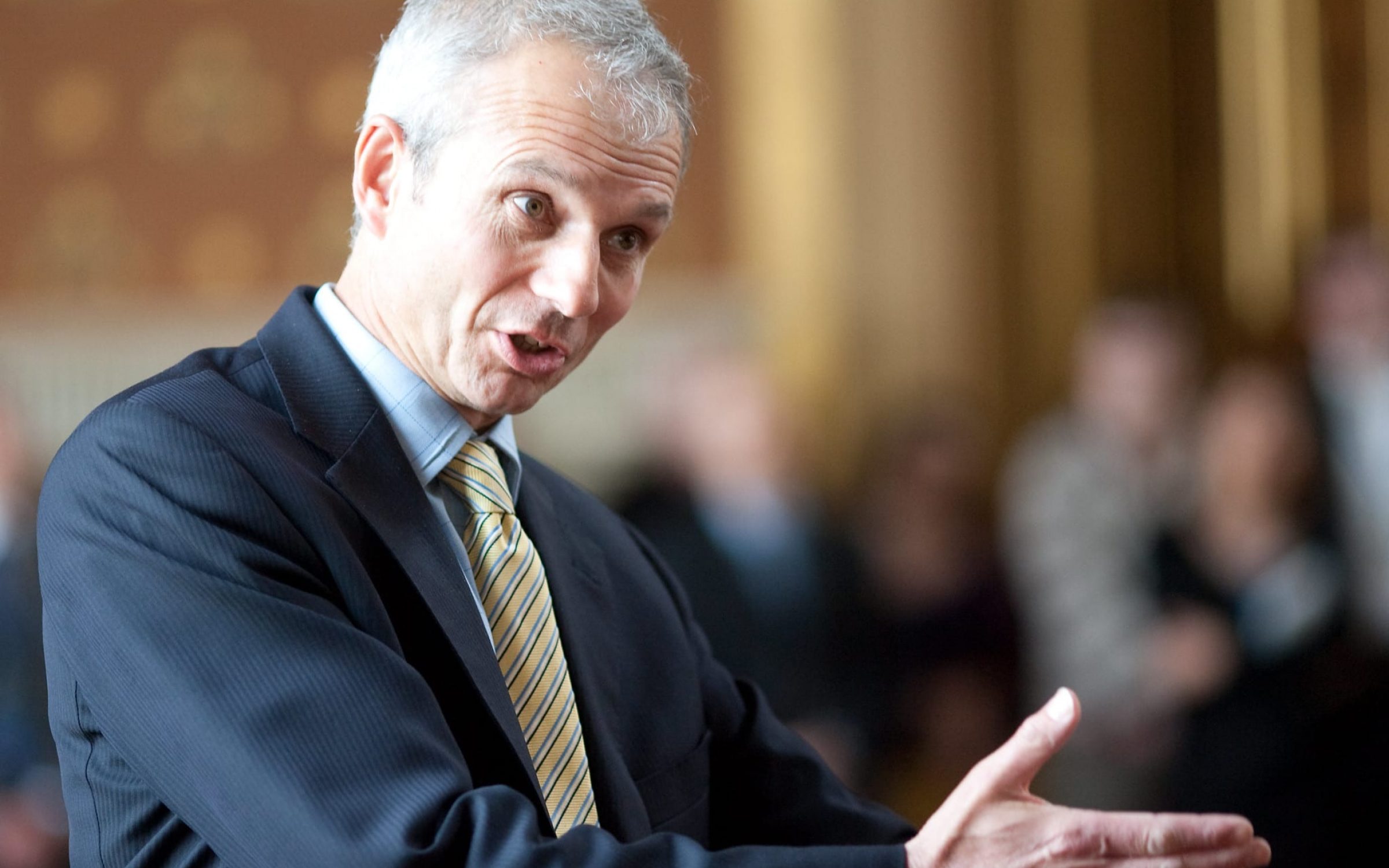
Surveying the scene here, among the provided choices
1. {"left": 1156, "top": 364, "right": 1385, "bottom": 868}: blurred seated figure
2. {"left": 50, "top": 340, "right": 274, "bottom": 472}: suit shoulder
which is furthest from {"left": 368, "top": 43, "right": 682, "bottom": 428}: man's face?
{"left": 1156, "top": 364, "right": 1385, "bottom": 868}: blurred seated figure

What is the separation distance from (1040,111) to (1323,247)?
1274mm

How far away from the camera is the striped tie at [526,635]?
1392mm

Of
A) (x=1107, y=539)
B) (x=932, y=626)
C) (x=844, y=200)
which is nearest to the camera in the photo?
(x=932, y=626)

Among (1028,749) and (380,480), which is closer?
(1028,749)

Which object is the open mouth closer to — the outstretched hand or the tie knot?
the tie knot

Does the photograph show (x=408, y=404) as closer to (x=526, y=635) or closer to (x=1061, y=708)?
(x=526, y=635)

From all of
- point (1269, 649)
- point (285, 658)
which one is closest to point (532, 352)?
point (285, 658)

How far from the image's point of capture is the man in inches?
44.6

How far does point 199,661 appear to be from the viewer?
3.72ft

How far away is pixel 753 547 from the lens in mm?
3920

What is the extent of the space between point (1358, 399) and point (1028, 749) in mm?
3293

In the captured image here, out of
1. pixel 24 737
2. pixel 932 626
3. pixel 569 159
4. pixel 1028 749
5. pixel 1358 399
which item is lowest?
pixel 932 626

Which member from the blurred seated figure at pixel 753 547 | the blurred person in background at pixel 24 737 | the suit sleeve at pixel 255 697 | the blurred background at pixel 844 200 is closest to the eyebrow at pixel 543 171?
the suit sleeve at pixel 255 697

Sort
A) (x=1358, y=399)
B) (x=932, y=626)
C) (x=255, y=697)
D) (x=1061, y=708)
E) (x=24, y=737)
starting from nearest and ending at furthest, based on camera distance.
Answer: (x=255, y=697), (x=1061, y=708), (x=24, y=737), (x=1358, y=399), (x=932, y=626)
